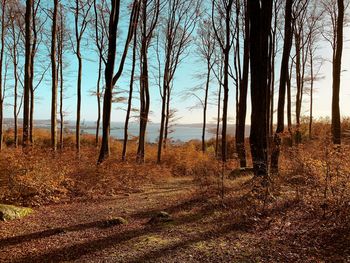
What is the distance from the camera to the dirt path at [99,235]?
4359 mm

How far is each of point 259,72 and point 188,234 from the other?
4526 millimetres

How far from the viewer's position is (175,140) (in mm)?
22047

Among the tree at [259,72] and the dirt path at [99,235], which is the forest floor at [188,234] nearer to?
the dirt path at [99,235]

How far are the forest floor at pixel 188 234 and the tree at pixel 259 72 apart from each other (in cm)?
143

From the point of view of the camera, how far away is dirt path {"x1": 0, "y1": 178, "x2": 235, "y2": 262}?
172 inches

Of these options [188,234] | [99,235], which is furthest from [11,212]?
[188,234]

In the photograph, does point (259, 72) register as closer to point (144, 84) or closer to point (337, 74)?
point (337, 74)

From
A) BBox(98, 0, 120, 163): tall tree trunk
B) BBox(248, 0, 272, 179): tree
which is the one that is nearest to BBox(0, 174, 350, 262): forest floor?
BBox(248, 0, 272, 179): tree

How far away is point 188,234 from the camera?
519 centimetres

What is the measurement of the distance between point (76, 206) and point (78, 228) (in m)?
1.97

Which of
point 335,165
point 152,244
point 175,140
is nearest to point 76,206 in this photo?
point 152,244

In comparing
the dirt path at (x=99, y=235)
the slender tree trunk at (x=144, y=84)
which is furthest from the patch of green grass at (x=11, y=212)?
the slender tree trunk at (x=144, y=84)

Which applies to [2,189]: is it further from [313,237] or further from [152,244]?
[313,237]

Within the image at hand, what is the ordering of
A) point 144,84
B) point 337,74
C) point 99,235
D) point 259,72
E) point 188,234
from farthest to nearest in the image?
point 144,84 < point 337,74 < point 259,72 < point 99,235 < point 188,234
